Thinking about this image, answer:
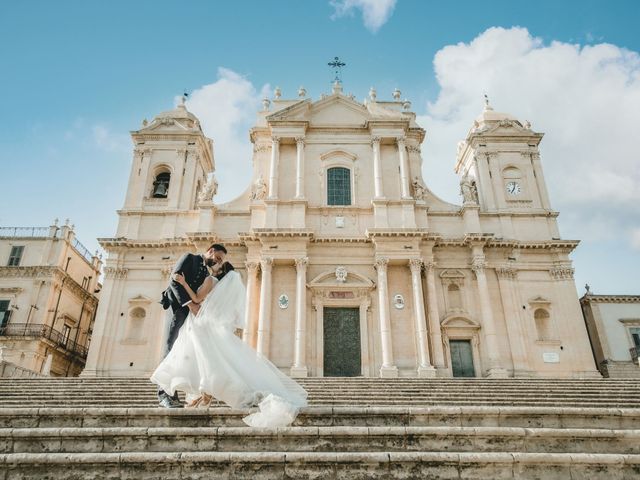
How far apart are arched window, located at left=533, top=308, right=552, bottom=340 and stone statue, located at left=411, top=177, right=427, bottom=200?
23.2 feet

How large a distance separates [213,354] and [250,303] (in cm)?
1379

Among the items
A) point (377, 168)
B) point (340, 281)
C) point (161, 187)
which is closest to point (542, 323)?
point (340, 281)

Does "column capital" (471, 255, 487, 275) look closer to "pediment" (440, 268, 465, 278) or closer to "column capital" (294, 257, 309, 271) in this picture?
"pediment" (440, 268, 465, 278)

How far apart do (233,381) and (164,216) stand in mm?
17848

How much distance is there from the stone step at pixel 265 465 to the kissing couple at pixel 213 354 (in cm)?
55

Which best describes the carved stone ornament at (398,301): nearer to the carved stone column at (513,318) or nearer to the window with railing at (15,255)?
the carved stone column at (513,318)

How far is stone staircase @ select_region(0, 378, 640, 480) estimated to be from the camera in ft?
15.1

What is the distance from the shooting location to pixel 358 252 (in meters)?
20.4

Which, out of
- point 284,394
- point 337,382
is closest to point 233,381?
point 284,394

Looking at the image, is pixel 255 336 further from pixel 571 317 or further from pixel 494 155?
pixel 494 155

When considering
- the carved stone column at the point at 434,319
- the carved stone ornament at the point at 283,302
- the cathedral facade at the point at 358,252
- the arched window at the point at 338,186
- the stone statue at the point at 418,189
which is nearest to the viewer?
the carved stone column at the point at 434,319

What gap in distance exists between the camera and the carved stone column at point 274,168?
70.2 ft

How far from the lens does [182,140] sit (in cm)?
2405

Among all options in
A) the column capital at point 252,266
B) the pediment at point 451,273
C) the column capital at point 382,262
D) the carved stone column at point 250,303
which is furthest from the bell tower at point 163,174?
the pediment at point 451,273
